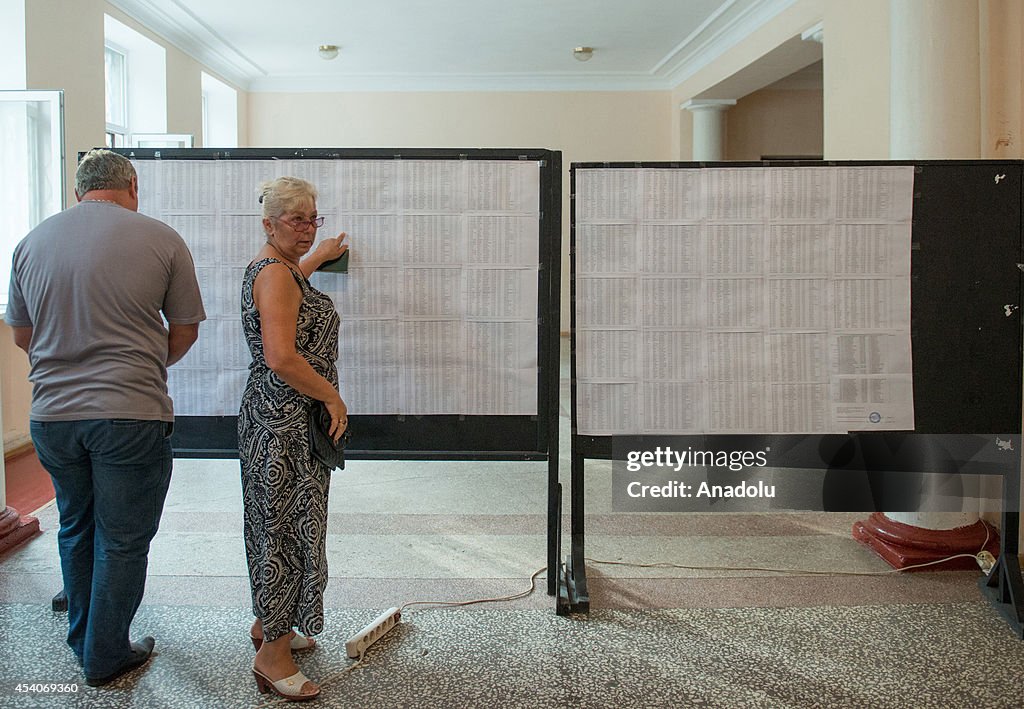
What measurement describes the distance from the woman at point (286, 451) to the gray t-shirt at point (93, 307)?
10.4 inches

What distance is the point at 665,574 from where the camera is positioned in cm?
324

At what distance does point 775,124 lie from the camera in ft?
33.8

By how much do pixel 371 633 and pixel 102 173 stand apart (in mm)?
1473

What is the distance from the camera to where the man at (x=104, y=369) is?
2.20 m

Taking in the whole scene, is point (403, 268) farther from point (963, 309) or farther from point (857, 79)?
point (857, 79)

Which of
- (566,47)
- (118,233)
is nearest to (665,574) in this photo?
(118,233)

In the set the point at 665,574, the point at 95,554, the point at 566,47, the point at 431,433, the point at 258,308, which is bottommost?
the point at 665,574

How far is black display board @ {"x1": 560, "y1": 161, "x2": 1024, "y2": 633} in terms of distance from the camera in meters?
2.85

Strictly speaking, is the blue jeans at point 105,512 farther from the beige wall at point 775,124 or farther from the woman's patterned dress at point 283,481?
the beige wall at point 775,124

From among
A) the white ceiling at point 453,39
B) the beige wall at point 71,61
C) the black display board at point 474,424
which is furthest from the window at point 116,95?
the black display board at point 474,424

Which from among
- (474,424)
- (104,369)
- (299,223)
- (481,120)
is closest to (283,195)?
(299,223)

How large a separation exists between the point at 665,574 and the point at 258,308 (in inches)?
72.4

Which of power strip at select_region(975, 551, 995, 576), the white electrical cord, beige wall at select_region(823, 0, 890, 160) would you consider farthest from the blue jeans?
beige wall at select_region(823, 0, 890, 160)

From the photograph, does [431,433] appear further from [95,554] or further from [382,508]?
[382,508]
